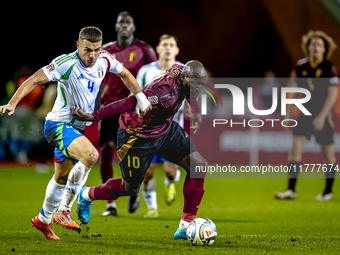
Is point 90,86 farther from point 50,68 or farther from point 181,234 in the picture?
point 181,234

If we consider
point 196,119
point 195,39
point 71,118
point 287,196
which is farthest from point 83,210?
point 195,39

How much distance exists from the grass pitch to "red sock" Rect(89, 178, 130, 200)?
1.20ft

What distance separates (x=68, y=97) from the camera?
16.6ft

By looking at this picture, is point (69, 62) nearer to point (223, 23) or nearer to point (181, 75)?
point (181, 75)

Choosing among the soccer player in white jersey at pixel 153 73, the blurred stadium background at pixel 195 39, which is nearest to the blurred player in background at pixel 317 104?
the soccer player in white jersey at pixel 153 73

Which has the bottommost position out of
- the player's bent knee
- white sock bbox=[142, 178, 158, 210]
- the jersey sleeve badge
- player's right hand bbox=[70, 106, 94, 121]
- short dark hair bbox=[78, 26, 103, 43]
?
white sock bbox=[142, 178, 158, 210]

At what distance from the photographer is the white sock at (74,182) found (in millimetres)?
4828

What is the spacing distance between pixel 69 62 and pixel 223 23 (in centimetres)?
1407

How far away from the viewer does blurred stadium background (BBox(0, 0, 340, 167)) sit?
42.9 ft

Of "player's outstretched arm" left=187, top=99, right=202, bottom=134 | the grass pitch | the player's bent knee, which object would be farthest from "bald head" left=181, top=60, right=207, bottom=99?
the grass pitch

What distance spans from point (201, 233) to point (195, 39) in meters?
13.7

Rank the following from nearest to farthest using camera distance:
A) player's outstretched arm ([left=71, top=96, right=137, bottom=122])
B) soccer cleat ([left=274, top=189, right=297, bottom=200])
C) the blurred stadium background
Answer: player's outstretched arm ([left=71, top=96, right=137, bottom=122]) → soccer cleat ([left=274, top=189, right=297, bottom=200]) → the blurred stadium background

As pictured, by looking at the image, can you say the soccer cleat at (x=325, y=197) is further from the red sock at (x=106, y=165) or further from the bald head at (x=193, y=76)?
the bald head at (x=193, y=76)

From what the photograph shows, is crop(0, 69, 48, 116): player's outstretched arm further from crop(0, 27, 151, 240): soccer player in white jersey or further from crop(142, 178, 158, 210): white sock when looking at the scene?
crop(142, 178, 158, 210): white sock
